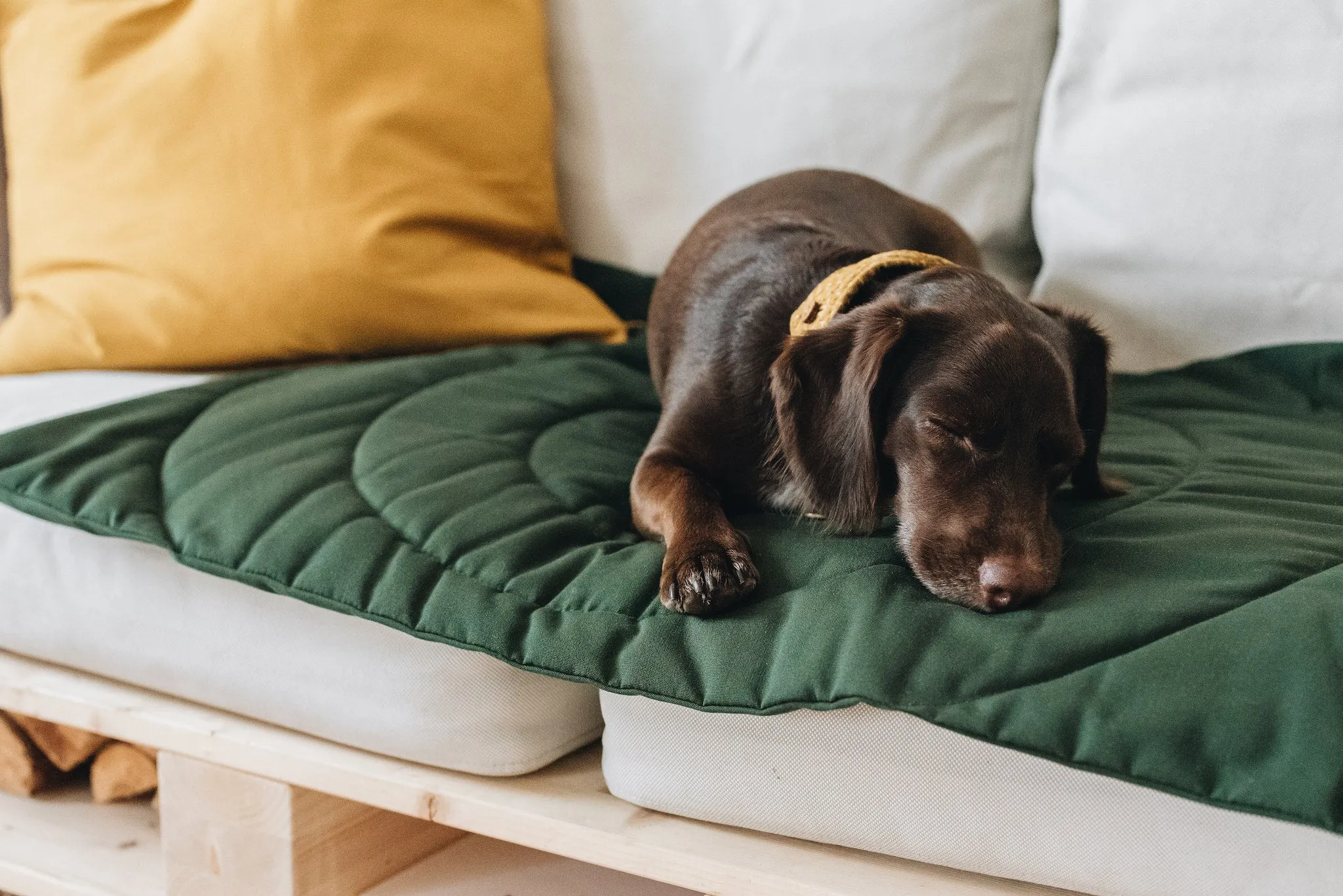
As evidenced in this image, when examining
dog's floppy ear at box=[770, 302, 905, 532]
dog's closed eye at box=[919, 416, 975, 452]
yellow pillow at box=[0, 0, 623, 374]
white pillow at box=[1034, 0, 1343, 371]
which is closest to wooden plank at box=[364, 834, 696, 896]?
dog's floppy ear at box=[770, 302, 905, 532]

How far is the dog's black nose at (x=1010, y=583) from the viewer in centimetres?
Answer: 107

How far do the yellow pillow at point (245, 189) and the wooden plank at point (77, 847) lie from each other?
2.26 ft

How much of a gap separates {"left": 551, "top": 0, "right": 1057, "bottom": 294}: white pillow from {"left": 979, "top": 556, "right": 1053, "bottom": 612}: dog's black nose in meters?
1.10

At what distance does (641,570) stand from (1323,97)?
1244 millimetres

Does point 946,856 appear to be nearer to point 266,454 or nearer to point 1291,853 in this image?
point 1291,853

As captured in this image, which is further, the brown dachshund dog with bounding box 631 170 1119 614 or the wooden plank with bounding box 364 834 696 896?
the wooden plank with bounding box 364 834 696 896

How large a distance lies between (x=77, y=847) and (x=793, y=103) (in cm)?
159

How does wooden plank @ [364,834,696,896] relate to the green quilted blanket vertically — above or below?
below

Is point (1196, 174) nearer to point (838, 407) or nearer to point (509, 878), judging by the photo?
point (838, 407)

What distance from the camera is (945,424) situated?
4.03ft

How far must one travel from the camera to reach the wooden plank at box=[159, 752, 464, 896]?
1259mm

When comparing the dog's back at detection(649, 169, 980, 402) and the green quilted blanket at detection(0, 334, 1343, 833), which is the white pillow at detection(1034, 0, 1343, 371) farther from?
the dog's back at detection(649, 169, 980, 402)

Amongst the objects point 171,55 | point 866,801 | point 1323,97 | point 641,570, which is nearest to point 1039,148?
point 1323,97

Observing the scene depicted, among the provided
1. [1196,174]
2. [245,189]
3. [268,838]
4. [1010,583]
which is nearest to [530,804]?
[268,838]
